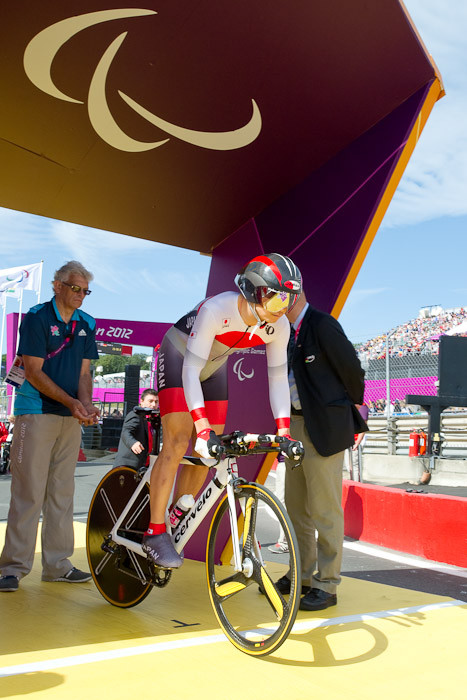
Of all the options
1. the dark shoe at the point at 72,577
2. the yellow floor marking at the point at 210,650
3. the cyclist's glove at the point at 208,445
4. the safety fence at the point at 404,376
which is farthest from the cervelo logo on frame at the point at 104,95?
the safety fence at the point at 404,376

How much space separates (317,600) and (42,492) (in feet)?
6.51

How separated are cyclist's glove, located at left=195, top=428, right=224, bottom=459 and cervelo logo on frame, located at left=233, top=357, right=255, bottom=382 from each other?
220cm

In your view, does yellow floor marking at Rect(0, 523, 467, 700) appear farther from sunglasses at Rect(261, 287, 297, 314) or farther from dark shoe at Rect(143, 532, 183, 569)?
sunglasses at Rect(261, 287, 297, 314)

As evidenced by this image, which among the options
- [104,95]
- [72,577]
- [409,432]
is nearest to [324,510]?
[72,577]

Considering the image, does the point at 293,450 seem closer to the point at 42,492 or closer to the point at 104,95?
the point at 42,492

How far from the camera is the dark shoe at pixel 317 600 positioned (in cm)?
384

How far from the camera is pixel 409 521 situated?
21.4ft

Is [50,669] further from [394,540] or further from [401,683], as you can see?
[394,540]

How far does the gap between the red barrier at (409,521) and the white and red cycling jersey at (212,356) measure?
3032 mm

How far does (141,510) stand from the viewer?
3.86m

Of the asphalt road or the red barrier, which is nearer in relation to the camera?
the asphalt road

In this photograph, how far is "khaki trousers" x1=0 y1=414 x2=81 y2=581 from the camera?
4.30 meters

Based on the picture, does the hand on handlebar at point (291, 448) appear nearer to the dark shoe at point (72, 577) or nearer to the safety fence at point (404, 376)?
the dark shoe at point (72, 577)

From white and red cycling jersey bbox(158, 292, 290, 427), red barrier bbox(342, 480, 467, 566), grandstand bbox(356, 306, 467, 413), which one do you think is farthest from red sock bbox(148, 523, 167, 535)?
grandstand bbox(356, 306, 467, 413)
